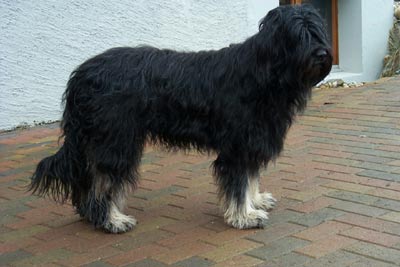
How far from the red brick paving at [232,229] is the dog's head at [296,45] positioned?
1047 millimetres

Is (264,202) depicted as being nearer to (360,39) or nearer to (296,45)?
(296,45)

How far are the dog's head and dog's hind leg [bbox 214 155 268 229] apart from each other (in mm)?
718

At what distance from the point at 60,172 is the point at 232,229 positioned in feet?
4.26

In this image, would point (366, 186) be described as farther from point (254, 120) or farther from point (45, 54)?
point (45, 54)

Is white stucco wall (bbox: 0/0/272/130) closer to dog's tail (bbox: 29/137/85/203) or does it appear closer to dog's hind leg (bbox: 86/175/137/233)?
dog's tail (bbox: 29/137/85/203)

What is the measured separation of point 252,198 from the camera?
4.52m

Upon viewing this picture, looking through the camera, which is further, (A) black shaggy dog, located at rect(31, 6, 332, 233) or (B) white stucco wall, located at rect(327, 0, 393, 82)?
(B) white stucco wall, located at rect(327, 0, 393, 82)

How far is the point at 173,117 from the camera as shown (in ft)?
13.9

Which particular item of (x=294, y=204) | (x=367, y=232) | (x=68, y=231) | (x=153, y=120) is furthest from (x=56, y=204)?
(x=367, y=232)

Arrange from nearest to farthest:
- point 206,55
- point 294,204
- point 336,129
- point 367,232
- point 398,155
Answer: point 367,232
point 206,55
point 294,204
point 398,155
point 336,129

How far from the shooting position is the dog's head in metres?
3.75

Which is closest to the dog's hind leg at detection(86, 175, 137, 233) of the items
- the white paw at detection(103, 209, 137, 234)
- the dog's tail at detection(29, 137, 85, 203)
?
the white paw at detection(103, 209, 137, 234)

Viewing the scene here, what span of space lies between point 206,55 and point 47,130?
374 cm

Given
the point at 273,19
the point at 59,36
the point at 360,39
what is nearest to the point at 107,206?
the point at 273,19
